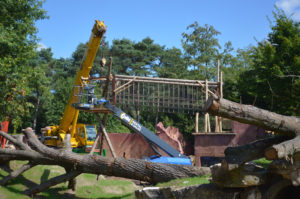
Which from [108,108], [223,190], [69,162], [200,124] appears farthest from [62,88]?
[223,190]

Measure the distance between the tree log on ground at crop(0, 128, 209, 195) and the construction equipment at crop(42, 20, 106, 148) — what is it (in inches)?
138

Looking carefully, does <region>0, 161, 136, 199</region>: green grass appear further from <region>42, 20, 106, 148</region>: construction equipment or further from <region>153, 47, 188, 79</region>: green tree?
<region>153, 47, 188, 79</region>: green tree

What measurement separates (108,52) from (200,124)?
67.5 feet

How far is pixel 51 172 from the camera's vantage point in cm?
1258

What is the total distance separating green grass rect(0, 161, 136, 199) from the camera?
1080 centimetres

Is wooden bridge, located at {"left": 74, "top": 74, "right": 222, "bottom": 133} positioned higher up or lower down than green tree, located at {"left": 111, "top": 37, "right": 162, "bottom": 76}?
lower down

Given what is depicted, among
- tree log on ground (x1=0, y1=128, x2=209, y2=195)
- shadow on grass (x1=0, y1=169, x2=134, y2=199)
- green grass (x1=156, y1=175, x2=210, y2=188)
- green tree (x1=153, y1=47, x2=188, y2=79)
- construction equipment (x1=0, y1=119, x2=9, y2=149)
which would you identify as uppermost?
green tree (x1=153, y1=47, x2=188, y2=79)

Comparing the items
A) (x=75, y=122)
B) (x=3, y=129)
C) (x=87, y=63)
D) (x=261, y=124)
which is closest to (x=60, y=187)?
(x=75, y=122)

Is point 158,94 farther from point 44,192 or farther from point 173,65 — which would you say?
point 173,65

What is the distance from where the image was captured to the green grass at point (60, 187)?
10.8 meters

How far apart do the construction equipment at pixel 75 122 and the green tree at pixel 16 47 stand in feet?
5.80

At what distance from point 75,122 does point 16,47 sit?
423cm

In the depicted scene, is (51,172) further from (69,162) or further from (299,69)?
(299,69)

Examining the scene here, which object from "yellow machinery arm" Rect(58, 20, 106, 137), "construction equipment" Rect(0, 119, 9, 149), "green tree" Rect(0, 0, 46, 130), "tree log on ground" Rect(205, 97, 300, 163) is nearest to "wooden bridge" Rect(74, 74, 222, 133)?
"yellow machinery arm" Rect(58, 20, 106, 137)
